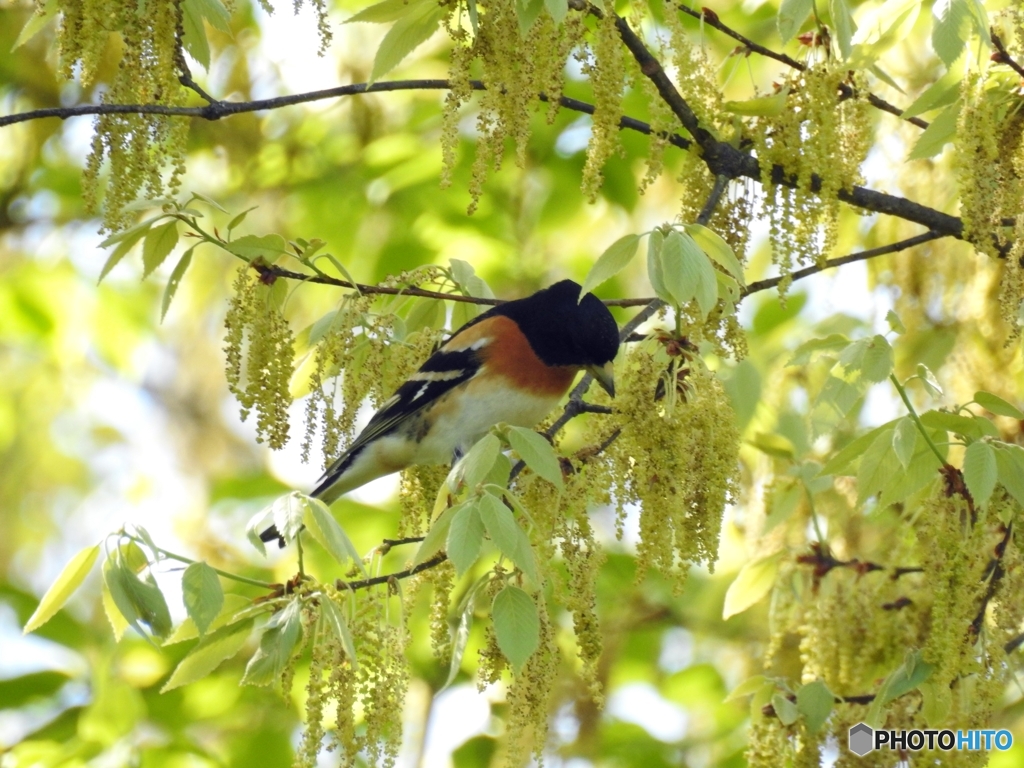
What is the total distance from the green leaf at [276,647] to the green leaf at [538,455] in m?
0.58

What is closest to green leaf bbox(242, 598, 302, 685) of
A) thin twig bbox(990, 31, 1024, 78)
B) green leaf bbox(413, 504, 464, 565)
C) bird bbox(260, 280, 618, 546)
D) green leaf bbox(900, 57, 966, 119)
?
green leaf bbox(413, 504, 464, 565)

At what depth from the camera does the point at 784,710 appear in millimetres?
3000

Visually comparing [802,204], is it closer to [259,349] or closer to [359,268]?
[259,349]

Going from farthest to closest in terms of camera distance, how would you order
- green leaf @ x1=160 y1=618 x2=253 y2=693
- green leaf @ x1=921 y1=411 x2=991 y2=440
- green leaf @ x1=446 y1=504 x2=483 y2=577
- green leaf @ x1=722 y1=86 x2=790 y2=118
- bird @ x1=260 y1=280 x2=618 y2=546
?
bird @ x1=260 y1=280 x2=618 y2=546 → green leaf @ x1=722 y1=86 x2=790 y2=118 → green leaf @ x1=921 y1=411 x2=991 y2=440 → green leaf @ x1=160 y1=618 x2=253 y2=693 → green leaf @ x1=446 y1=504 x2=483 y2=577

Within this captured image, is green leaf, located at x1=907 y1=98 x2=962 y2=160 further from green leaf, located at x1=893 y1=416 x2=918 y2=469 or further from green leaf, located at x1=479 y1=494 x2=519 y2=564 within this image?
green leaf, located at x1=479 y1=494 x2=519 y2=564

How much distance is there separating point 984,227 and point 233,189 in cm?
435

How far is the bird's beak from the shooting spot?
3.71m

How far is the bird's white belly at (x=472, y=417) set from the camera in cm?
426

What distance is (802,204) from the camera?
2838 millimetres

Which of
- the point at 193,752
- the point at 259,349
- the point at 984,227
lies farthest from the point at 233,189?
the point at 984,227

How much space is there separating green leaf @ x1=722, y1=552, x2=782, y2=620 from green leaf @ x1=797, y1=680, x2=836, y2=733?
26.2 inches

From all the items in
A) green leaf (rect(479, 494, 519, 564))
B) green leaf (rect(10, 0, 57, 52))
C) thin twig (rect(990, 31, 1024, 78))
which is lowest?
green leaf (rect(479, 494, 519, 564))

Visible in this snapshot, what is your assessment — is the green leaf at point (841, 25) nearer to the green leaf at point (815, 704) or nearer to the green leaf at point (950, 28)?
the green leaf at point (950, 28)

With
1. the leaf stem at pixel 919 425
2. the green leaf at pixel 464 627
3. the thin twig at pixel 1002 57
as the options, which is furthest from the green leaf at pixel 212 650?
the thin twig at pixel 1002 57
